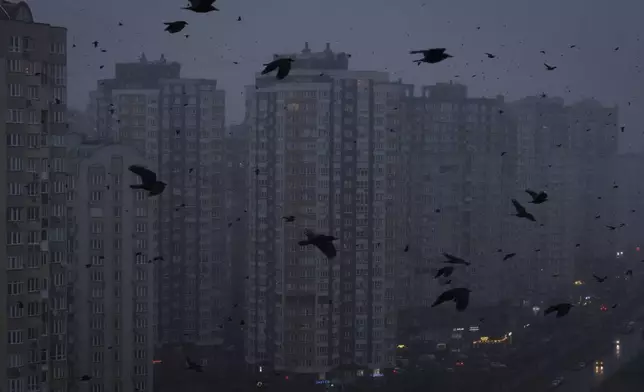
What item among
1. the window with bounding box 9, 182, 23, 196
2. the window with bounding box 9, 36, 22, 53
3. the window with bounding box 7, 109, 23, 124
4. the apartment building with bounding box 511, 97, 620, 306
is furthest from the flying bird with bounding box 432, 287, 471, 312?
the apartment building with bounding box 511, 97, 620, 306

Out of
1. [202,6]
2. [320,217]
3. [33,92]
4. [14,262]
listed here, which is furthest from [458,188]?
[202,6]

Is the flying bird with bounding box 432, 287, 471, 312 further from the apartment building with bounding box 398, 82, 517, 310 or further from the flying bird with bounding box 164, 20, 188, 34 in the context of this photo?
the apartment building with bounding box 398, 82, 517, 310

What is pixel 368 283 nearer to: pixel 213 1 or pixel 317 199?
pixel 317 199

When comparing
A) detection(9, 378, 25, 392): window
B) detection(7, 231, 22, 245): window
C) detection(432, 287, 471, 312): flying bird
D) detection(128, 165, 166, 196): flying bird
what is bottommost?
detection(9, 378, 25, 392): window

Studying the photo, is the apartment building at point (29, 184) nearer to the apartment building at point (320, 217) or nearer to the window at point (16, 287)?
the window at point (16, 287)

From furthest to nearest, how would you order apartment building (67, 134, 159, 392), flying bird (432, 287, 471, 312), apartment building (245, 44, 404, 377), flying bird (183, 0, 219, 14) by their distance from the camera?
1. apartment building (245, 44, 404, 377)
2. apartment building (67, 134, 159, 392)
3. flying bird (432, 287, 471, 312)
4. flying bird (183, 0, 219, 14)

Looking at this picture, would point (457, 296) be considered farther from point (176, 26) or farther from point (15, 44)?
point (15, 44)
